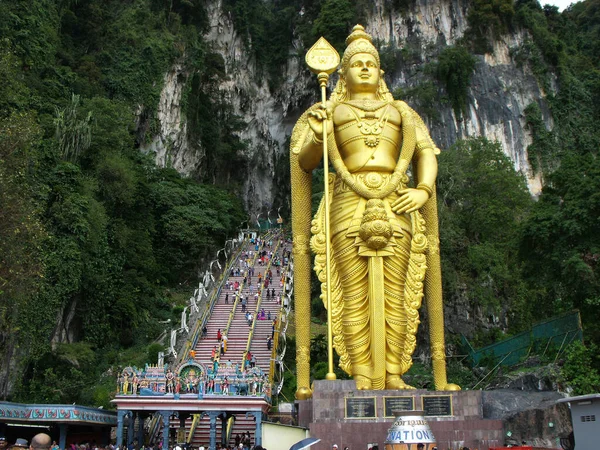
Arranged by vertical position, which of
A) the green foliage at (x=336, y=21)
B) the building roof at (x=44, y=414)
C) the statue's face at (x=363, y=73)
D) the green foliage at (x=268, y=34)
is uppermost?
the green foliage at (x=268, y=34)

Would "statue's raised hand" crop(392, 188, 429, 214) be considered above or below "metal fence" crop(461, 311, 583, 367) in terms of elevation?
above

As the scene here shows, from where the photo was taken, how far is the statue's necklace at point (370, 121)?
A: 8.33m

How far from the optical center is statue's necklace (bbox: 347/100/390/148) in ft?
27.3

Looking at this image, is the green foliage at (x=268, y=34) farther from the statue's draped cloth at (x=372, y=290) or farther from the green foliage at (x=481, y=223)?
the statue's draped cloth at (x=372, y=290)

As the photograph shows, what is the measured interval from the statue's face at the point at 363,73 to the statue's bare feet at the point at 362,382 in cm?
353

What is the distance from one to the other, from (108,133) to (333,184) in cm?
1249

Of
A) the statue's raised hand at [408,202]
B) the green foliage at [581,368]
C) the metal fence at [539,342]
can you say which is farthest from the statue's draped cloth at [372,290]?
the metal fence at [539,342]

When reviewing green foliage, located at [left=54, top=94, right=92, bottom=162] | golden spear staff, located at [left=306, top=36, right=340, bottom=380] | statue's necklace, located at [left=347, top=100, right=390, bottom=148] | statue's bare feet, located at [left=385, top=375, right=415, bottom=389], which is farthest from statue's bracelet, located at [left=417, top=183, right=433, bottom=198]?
green foliage, located at [left=54, top=94, right=92, bottom=162]

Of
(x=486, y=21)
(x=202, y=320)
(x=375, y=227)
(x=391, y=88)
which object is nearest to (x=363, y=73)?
(x=375, y=227)

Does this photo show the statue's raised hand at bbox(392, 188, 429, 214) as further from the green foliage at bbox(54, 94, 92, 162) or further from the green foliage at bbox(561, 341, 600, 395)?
the green foliage at bbox(54, 94, 92, 162)

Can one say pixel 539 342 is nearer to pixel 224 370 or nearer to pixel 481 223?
pixel 224 370

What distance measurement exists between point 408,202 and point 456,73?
2139cm

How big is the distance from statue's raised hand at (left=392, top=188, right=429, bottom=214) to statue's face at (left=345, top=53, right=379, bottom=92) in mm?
1523

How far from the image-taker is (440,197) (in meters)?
17.8
